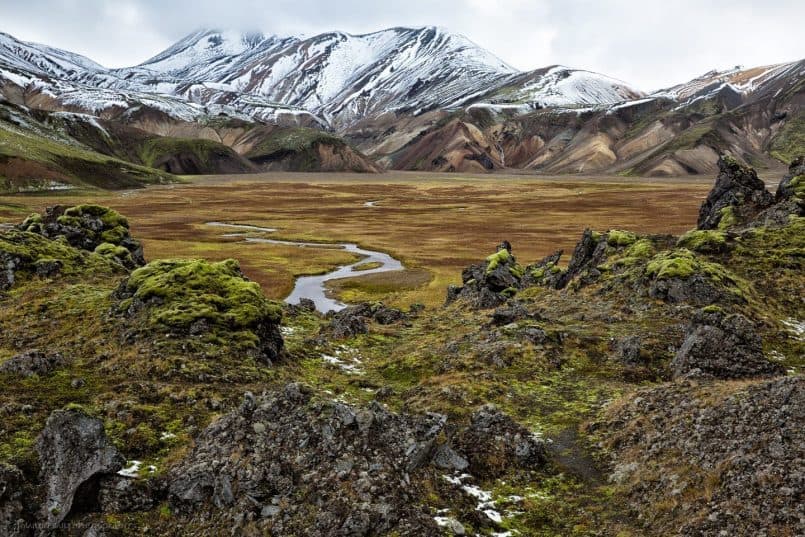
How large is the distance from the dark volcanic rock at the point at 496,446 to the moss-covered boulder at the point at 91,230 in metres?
34.8

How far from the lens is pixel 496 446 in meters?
17.3

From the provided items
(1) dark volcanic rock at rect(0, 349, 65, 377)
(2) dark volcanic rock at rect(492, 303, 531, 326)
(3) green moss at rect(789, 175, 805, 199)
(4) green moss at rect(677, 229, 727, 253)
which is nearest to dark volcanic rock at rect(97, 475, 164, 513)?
(1) dark volcanic rock at rect(0, 349, 65, 377)

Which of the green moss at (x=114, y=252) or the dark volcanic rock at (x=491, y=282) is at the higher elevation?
the green moss at (x=114, y=252)

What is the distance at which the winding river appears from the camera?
60647 mm

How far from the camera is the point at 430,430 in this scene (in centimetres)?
1633

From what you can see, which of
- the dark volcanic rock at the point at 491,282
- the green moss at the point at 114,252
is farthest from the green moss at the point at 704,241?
the green moss at the point at 114,252

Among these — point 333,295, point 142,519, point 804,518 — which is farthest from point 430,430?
point 333,295

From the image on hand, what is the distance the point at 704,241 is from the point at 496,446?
1081 inches

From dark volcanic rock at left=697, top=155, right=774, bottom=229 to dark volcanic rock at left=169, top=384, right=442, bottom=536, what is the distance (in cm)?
4289

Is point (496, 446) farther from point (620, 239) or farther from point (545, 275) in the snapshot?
point (545, 275)

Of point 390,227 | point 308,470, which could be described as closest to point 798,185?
point 308,470

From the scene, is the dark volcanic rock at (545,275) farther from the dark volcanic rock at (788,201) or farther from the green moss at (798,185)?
the green moss at (798,185)

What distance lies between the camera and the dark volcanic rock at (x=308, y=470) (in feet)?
43.5

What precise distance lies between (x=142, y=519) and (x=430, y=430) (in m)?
7.80
